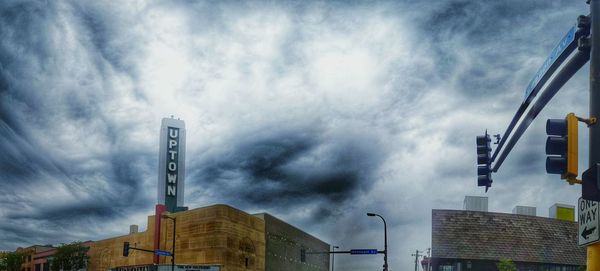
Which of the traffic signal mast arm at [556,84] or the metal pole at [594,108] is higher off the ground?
the traffic signal mast arm at [556,84]

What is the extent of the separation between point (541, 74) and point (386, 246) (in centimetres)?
3874

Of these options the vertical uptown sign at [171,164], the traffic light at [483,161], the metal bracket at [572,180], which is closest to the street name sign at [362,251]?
the traffic light at [483,161]

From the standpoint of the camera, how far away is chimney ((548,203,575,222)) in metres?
95.9

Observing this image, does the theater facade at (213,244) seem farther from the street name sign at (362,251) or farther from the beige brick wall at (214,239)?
the street name sign at (362,251)

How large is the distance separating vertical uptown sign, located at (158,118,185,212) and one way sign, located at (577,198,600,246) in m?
81.7

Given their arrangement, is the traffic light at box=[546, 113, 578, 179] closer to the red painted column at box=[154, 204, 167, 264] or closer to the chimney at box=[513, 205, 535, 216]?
the red painted column at box=[154, 204, 167, 264]

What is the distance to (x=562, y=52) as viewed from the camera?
1141 cm

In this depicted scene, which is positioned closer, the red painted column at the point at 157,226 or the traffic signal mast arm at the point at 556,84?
the traffic signal mast arm at the point at 556,84

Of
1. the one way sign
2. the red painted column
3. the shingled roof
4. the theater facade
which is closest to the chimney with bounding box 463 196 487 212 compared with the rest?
the shingled roof

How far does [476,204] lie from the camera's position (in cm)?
9475

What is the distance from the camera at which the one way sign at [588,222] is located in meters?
9.19

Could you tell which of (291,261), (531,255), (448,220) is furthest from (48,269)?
(531,255)

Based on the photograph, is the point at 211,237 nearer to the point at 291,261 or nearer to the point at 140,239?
the point at 140,239

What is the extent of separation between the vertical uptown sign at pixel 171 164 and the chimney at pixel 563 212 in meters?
58.7
